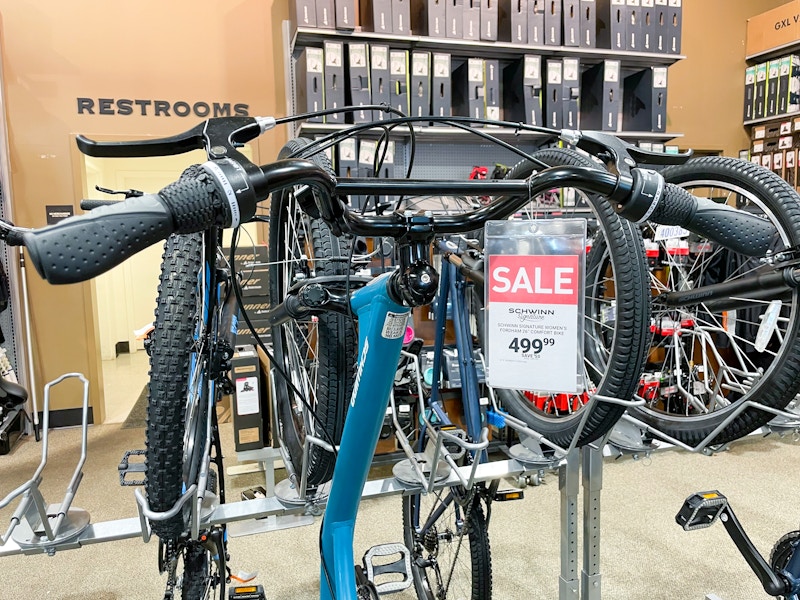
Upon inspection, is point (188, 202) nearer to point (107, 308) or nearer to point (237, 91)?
point (237, 91)

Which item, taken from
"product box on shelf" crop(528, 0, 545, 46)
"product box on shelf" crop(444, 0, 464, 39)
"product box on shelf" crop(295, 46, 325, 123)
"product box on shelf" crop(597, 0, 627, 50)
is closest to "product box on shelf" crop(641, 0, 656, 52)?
"product box on shelf" crop(597, 0, 627, 50)

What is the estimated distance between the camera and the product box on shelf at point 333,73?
127 inches

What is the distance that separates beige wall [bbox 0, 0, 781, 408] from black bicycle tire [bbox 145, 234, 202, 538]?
3.21 m

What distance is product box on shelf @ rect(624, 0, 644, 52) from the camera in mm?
3662

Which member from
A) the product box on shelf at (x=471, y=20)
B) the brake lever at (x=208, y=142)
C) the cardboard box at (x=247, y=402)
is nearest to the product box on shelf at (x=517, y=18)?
the product box on shelf at (x=471, y=20)

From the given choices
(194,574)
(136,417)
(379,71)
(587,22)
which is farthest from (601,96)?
(136,417)

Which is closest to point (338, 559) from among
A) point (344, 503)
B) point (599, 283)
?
point (344, 503)

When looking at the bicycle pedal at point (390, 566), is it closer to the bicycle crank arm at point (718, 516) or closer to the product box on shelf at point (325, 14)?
the bicycle crank arm at point (718, 516)

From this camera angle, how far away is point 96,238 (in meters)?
0.47

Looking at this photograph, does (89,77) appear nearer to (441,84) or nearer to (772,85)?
(441,84)

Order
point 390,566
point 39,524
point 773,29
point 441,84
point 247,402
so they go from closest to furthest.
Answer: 1. point 39,524
2. point 390,566
3. point 247,402
4. point 441,84
5. point 773,29

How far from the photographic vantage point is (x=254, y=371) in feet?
9.23

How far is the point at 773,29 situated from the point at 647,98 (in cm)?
168

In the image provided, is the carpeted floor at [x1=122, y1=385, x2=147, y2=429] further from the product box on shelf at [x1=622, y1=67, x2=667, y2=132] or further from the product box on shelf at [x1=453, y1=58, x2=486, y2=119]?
the product box on shelf at [x1=622, y1=67, x2=667, y2=132]
